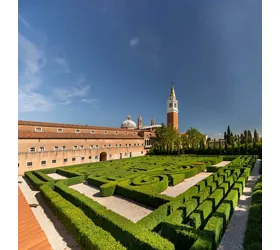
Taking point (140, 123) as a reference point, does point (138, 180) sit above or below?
below

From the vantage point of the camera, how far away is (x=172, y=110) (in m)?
54.1

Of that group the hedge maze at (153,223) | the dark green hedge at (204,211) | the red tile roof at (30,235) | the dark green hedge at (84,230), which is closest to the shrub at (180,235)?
the hedge maze at (153,223)

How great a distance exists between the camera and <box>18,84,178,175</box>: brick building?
22.9m

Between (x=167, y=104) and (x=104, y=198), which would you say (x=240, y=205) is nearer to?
(x=104, y=198)

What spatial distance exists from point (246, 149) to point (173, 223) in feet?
122

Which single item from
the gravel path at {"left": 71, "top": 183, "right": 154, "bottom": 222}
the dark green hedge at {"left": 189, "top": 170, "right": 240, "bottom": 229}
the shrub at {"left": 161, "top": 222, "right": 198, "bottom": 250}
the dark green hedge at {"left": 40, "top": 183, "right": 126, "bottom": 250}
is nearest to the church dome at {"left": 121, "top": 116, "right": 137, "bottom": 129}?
the gravel path at {"left": 71, "top": 183, "right": 154, "bottom": 222}

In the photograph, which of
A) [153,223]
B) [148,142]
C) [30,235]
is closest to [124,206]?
[153,223]

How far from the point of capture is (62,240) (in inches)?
254

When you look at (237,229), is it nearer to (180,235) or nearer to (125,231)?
(180,235)

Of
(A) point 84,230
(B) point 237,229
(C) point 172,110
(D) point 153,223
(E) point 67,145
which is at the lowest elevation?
(B) point 237,229

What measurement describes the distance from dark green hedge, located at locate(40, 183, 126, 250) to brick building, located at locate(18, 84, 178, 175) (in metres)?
18.2

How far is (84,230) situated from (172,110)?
50828 millimetres

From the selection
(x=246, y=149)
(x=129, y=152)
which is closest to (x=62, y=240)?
(x=129, y=152)

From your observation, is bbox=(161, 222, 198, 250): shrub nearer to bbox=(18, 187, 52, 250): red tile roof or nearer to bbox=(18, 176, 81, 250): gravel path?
bbox=(18, 176, 81, 250): gravel path
